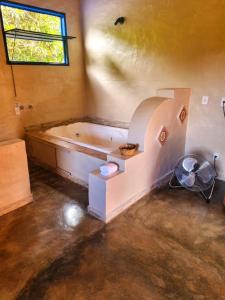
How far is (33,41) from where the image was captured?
3592 mm

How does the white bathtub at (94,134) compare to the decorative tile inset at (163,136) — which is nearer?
the decorative tile inset at (163,136)

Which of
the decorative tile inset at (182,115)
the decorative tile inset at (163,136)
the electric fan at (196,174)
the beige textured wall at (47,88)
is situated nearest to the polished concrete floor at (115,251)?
the electric fan at (196,174)

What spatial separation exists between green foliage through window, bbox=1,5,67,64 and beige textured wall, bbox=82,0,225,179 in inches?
24.3

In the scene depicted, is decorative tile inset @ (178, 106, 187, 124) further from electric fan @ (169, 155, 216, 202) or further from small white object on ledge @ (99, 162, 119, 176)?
small white object on ledge @ (99, 162, 119, 176)

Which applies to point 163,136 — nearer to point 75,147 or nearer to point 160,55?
point 75,147

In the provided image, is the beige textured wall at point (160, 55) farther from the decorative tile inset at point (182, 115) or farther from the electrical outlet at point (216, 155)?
the decorative tile inset at point (182, 115)

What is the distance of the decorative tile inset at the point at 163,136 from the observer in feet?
8.48

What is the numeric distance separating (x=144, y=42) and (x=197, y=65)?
994 millimetres

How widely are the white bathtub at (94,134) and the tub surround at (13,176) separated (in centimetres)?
124

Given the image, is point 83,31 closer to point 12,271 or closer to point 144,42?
point 144,42

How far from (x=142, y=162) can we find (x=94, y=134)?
1.86 metres

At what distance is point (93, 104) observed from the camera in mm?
4527

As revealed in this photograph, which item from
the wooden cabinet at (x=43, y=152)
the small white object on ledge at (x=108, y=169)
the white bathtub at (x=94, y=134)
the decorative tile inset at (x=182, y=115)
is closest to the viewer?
the small white object on ledge at (x=108, y=169)

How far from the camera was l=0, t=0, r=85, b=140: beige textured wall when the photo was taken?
3428mm
